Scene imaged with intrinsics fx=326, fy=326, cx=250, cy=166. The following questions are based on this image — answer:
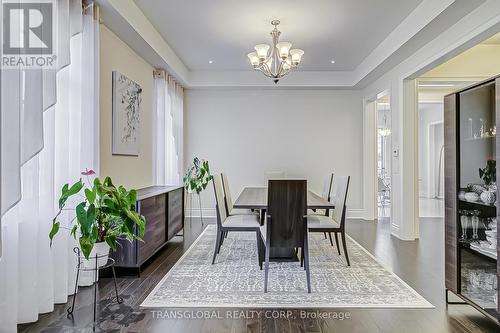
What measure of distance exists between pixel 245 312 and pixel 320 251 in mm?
2003

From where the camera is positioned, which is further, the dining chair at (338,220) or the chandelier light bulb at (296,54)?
the chandelier light bulb at (296,54)

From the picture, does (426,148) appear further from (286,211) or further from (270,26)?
(286,211)

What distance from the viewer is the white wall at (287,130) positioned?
22.7ft

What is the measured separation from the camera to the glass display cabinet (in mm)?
2299

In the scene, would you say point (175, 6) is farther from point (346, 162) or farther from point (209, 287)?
point (346, 162)

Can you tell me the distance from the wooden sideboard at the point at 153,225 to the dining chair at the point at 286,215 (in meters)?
1.30

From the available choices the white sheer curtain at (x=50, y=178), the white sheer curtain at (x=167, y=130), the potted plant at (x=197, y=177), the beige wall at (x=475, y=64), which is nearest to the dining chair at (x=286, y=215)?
the white sheer curtain at (x=50, y=178)

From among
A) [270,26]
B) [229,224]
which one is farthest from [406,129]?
[229,224]

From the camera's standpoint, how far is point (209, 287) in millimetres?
3025

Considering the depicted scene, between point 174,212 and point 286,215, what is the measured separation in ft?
7.29

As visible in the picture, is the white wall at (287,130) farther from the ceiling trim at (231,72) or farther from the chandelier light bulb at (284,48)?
the chandelier light bulb at (284,48)

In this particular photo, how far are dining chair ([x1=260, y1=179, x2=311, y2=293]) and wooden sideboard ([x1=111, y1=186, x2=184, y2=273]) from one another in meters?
1.30

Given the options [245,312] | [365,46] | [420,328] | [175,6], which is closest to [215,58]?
[175,6]

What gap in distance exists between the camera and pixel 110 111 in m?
3.83
